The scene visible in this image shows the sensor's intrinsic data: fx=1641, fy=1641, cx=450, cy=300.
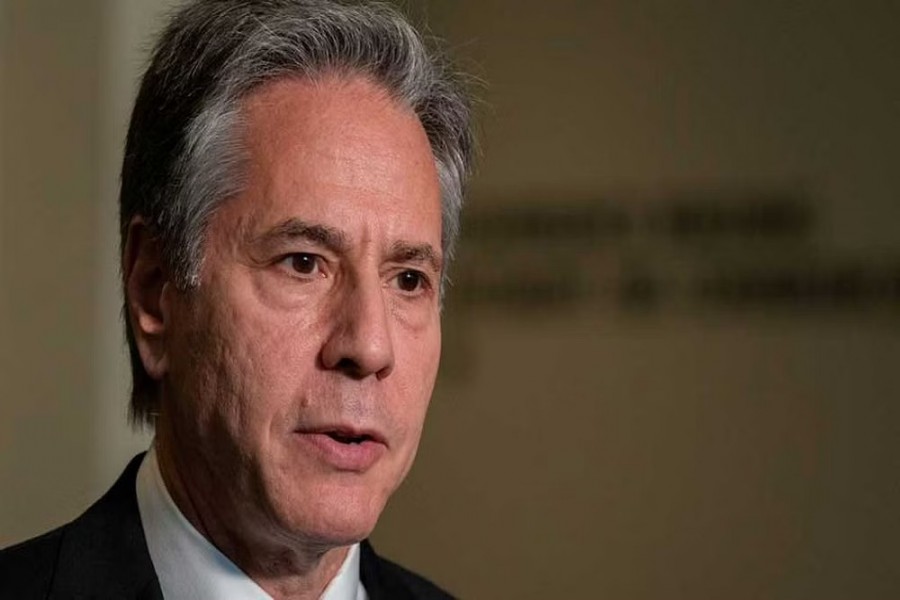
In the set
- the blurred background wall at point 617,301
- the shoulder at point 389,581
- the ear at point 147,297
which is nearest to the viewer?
the ear at point 147,297

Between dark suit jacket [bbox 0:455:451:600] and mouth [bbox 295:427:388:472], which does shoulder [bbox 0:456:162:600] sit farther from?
mouth [bbox 295:427:388:472]

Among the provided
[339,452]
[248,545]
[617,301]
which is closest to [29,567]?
[248,545]

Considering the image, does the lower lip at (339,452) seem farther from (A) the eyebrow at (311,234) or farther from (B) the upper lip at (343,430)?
(A) the eyebrow at (311,234)

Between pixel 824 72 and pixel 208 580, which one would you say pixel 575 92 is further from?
pixel 208 580

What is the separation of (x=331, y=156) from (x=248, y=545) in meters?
0.33

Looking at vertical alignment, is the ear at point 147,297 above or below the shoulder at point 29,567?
above

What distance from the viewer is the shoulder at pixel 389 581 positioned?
1.51 meters

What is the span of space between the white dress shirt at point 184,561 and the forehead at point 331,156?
27 centimetres

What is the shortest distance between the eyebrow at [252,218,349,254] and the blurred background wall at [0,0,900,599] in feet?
5.16

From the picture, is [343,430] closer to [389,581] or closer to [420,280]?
[420,280]

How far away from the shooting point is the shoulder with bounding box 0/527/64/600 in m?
1.35

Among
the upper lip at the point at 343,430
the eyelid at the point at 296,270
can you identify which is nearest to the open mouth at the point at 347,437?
the upper lip at the point at 343,430

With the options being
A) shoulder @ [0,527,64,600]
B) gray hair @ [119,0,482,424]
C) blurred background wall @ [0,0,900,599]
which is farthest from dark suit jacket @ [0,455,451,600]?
blurred background wall @ [0,0,900,599]

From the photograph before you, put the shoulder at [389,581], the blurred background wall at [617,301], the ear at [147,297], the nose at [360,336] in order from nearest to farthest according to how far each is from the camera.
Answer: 1. the nose at [360,336]
2. the ear at [147,297]
3. the shoulder at [389,581]
4. the blurred background wall at [617,301]
